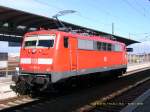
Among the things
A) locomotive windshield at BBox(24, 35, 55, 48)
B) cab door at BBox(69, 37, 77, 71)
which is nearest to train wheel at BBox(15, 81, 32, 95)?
locomotive windshield at BBox(24, 35, 55, 48)

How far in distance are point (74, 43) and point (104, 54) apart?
529 cm

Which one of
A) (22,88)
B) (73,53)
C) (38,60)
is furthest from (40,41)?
(22,88)

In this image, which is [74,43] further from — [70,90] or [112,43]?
[112,43]

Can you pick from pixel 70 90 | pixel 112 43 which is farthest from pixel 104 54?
pixel 70 90

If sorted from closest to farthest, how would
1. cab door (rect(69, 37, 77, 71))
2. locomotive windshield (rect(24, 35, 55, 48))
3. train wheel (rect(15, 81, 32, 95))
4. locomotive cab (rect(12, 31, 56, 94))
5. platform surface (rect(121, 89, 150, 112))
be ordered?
platform surface (rect(121, 89, 150, 112)), locomotive cab (rect(12, 31, 56, 94)), train wheel (rect(15, 81, 32, 95)), locomotive windshield (rect(24, 35, 55, 48)), cab door (rect(69, 37, 77, 71))

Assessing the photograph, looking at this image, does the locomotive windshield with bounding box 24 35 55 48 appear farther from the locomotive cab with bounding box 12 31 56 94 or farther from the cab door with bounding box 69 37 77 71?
the cab door with bounding box 69 37 77 71

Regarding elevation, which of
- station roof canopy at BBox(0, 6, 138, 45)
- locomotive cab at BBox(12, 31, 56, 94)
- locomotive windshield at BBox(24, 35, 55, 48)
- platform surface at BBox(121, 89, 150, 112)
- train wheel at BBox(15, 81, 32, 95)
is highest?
station roof canopy at BBox(0, 6, 138, 45)

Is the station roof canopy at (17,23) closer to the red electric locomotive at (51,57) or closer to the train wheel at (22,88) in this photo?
the red electric locomotive at (51,57)

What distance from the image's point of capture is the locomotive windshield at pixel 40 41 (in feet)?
52.5

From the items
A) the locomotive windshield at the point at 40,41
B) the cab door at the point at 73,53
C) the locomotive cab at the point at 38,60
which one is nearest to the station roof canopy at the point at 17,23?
the cab door at the point at 73,53

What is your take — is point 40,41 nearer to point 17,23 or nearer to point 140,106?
point 140,106

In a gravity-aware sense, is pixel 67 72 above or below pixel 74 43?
below

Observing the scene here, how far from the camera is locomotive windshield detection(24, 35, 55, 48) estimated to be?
16.0 metres

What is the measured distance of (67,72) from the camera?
1636 centimetres
